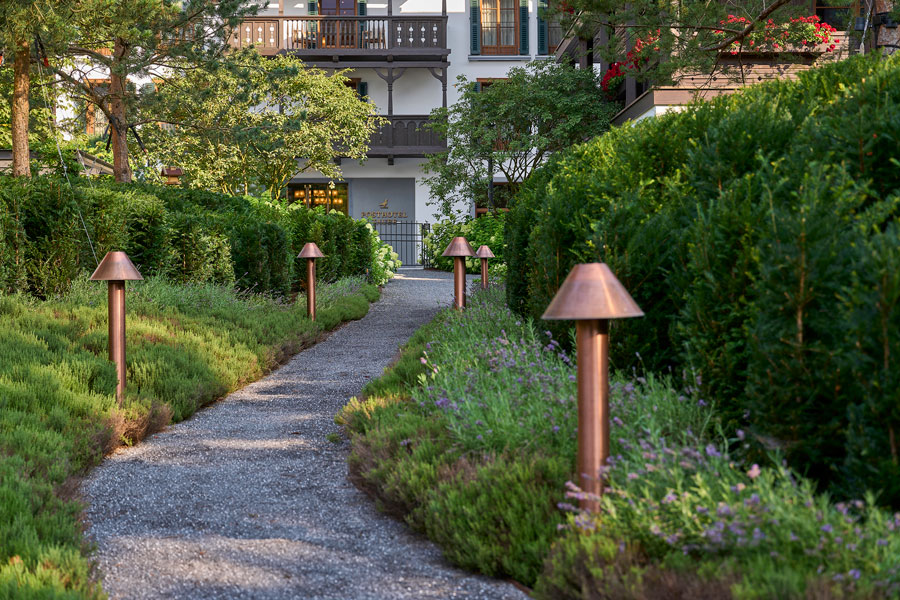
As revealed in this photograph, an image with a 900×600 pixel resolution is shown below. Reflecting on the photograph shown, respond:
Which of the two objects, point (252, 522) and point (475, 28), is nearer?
point (252, 522)

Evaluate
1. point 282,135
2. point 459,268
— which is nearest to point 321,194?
point 282,135

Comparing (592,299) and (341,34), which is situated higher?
(341,34)

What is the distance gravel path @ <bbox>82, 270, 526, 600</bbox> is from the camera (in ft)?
11.3

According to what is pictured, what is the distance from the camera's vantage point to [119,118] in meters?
15.0

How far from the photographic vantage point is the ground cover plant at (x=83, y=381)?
3.54 meters

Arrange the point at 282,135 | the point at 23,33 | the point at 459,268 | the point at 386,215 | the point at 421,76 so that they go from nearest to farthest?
the point at 459,268 → the point at 23,33 → the point at 282,135 → the point at 421,76 → the point at 386,215

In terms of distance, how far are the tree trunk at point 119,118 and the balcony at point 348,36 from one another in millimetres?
13511

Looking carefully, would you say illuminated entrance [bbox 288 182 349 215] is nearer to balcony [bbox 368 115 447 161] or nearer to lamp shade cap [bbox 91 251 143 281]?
balcony [bbox 368 115 447 161]

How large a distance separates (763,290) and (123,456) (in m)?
4.14

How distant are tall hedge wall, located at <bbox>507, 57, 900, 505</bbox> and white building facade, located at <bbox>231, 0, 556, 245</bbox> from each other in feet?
74.4

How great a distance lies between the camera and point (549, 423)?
4.34 metres

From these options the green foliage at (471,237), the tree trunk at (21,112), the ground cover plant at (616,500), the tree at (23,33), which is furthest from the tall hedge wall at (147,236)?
the green foliage at (471,237)

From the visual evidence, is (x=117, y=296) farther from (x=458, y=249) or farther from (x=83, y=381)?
(x=458, y=249)

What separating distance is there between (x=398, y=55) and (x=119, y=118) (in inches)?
592
